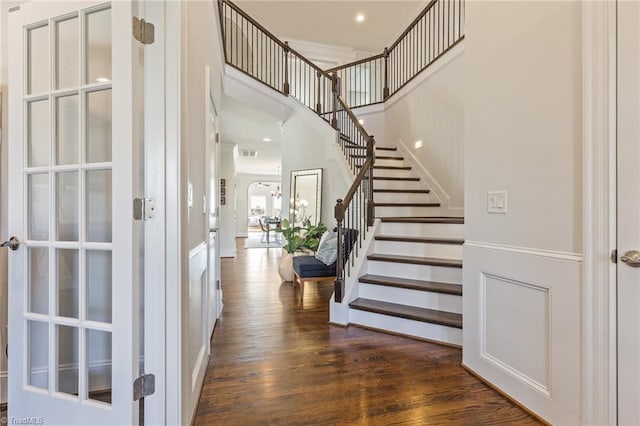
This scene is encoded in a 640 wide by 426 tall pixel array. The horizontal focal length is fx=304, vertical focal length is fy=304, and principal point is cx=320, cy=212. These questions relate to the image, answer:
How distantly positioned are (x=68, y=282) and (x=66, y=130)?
2.34 feet

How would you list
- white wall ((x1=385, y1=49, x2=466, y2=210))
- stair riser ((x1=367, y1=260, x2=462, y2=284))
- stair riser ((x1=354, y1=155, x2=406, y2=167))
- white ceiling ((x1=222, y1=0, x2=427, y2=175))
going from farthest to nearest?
white ceiling ((x1=222, y1=0, x2=427, y2=175)) < stair riser ((x1=354, y1=155, x2=406, y2=167)) < white wall ((x1=385, y1=49, x2=466, y2=210)) < stair riser ((x1=367, y1=260, x2=462, y2=284))

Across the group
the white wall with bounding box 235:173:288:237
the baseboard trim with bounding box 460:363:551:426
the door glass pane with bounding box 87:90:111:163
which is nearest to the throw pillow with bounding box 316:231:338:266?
the baseboard trim with bounding box 460:363:551:426

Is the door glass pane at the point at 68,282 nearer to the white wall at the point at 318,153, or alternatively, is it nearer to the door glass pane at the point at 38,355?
the door glass pane at the point at 38,355

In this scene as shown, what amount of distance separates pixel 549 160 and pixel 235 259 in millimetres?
6103

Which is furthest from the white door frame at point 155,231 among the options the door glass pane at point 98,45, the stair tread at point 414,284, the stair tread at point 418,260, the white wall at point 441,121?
the white wall at point 441,121

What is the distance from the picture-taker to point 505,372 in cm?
182

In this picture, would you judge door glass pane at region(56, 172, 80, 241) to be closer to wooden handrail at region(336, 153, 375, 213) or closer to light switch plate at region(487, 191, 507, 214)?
wooden handrail at region(336, 153, 375, 213)

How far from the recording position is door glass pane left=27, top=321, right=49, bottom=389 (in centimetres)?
144

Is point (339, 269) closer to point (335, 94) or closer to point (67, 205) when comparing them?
point (67, 205)

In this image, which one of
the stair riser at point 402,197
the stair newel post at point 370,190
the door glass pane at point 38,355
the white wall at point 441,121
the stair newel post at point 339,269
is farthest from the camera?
the stair riser at point 402,197

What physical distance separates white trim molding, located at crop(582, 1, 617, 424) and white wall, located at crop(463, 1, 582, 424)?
0.21 ft

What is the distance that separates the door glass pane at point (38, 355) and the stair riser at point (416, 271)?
8.25ft

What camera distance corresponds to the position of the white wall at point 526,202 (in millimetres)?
1469

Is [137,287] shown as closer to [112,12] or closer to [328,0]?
[112,12]
